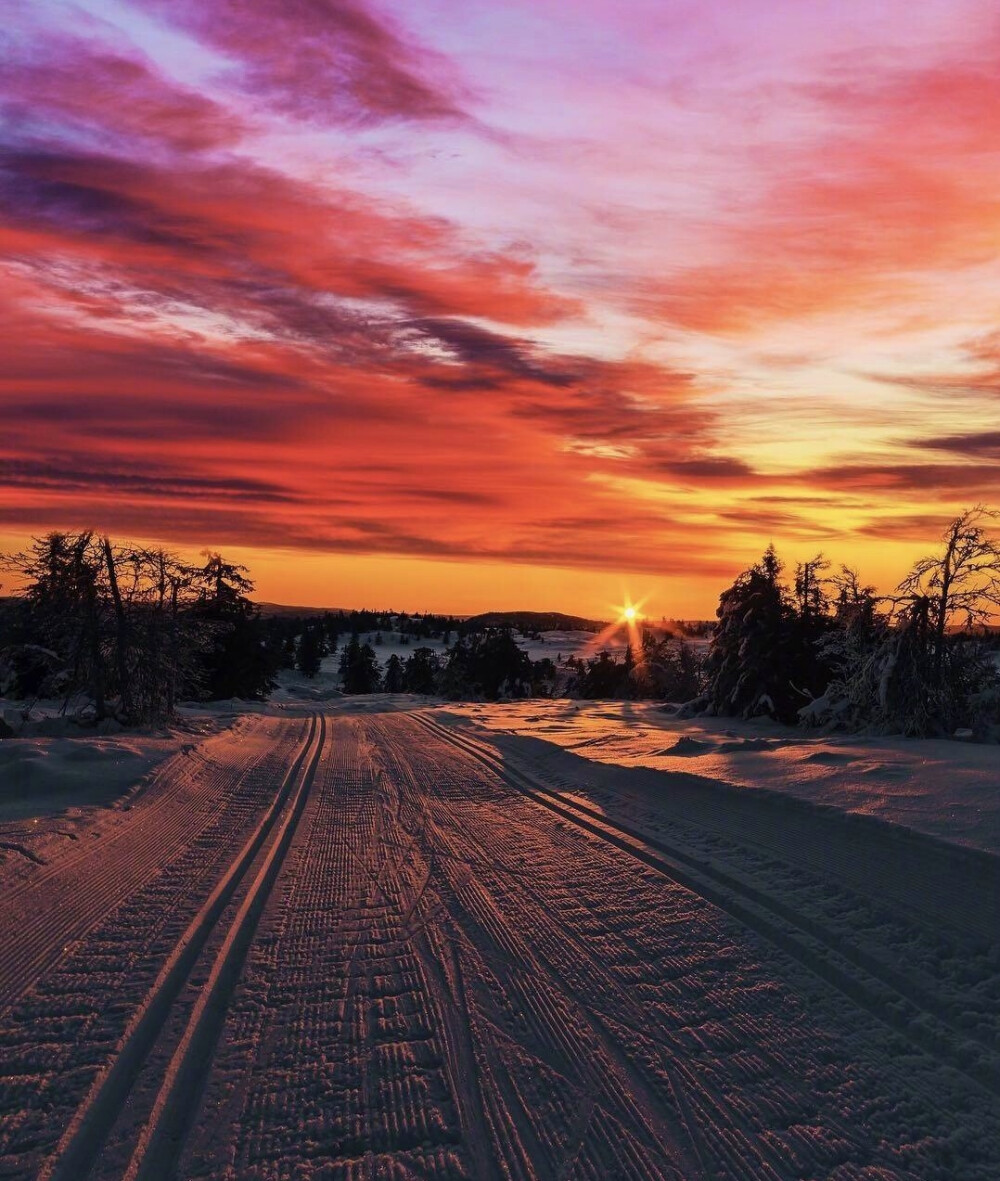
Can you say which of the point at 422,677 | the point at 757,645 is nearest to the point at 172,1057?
the point at 757,645

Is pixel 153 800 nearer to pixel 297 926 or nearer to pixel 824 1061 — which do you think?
pixel 297 926

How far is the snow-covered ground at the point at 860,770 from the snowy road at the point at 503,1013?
28.6 inches

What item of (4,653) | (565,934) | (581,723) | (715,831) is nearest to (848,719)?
(581,723)

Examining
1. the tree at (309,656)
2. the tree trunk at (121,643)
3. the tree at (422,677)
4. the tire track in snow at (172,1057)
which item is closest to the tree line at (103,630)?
the tree trunk at (121,643)

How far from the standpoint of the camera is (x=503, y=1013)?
15.3 feet

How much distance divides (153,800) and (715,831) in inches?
291

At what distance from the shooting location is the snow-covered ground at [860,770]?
7.88m

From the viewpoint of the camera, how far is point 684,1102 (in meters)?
3.76

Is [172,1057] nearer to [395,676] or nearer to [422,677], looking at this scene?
[422,677]

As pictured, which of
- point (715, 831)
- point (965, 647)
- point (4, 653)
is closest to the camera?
point (715, 831)

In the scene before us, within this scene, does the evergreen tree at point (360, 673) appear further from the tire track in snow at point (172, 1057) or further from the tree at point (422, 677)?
the tire track in snow at point (172, 1057)

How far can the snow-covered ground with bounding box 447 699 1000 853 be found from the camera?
7.88 meters

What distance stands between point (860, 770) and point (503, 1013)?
7662 mm

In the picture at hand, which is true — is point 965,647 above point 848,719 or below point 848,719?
above
